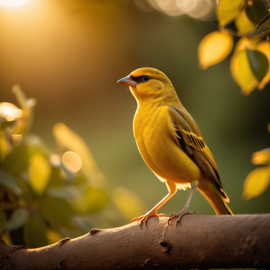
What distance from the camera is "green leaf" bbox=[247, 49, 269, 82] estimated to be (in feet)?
3.49

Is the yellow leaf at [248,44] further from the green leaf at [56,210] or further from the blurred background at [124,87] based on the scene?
the blurred background at [124,87]

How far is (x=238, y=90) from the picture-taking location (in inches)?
263

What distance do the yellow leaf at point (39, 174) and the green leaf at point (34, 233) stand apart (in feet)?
0.45

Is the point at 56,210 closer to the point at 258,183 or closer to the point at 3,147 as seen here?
the point at 3,147

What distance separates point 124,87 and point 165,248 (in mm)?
5322

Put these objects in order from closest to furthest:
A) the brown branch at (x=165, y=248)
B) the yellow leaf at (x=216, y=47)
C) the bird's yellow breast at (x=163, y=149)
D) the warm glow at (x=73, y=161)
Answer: the brown branch at (x=165, y=248)
the yellow leaf at (x=216, y=47)
the bird's yellow breast at (x=163, y=149)
the warm glow at (x=73, y=161)

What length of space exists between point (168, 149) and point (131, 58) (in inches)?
208

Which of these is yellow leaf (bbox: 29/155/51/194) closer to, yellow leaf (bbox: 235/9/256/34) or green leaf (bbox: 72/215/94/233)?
green leaf (bbox: 72/215/94/233)

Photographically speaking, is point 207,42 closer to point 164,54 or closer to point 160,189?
point 160,189

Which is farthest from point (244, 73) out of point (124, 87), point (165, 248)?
point (124, 87)

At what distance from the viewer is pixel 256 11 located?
1172mm

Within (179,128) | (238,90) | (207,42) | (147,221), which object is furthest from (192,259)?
(238,90)

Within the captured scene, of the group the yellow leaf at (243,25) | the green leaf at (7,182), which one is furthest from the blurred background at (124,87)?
the yellow leaf at (243,25)

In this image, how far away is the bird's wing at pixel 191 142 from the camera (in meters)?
1.69
